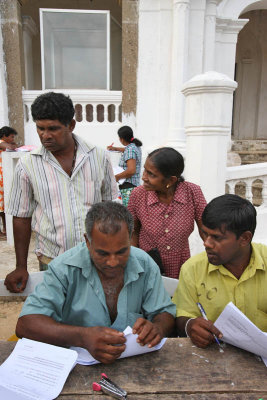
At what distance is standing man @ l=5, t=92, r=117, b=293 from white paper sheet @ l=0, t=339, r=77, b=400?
0.66m

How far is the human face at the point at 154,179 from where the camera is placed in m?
1.94

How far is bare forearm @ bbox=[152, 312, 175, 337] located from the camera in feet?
4.40

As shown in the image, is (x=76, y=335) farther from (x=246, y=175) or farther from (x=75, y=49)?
(x=75, y=49)

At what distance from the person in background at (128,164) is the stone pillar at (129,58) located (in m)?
2.65

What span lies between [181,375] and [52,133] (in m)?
1.28

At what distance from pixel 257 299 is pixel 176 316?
36 cm

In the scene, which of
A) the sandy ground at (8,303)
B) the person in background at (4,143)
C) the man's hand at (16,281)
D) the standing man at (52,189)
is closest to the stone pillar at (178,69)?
the person in background at (4,143)

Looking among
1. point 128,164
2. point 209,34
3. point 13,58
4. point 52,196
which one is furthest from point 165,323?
point 13,58

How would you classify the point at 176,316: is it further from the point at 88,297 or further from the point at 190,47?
the point at 190,47

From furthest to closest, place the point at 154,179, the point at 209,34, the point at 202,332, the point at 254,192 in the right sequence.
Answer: the point at 209,34 < the point at 254,192 < the point at 154,179 < the point at 202,332

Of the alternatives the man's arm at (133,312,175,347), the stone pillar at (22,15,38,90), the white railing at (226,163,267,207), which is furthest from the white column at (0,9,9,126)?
the man's arm at (133,312,175,347)

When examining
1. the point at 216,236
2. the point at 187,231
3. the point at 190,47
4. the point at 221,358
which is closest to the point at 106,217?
the point at 216,236

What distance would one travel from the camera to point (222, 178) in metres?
3.24

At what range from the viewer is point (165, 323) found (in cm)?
136
